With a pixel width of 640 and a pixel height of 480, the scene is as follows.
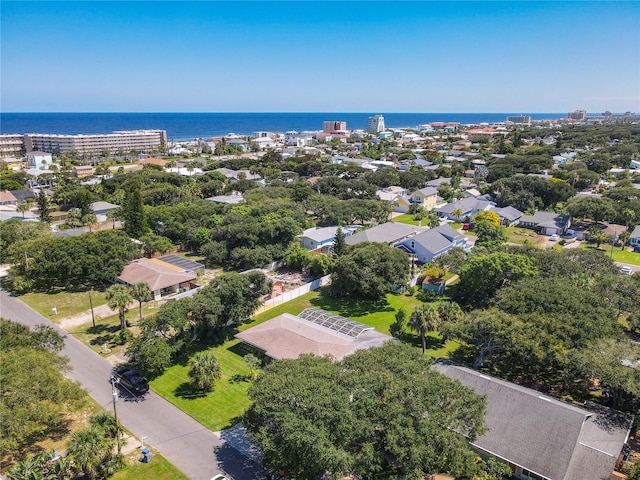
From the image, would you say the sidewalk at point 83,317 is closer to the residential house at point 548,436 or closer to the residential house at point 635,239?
the residential house at point 548,436

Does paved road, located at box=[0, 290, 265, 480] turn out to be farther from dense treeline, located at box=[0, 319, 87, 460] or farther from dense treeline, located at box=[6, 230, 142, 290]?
dense treeline, located at box=[6, 230, 142, 290]

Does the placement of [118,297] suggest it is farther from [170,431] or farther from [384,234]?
[384,234]

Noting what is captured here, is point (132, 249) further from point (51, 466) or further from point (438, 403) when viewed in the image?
point (438, 403)

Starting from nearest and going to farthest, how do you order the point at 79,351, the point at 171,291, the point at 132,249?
the point at 79,351 → the point at 171,291 → the point at 132,249

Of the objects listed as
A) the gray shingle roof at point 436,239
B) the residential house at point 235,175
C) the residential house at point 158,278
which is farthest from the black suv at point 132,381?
the residential house at point 235,175

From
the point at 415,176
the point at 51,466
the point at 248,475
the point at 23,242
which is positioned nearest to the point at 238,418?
the point at 248,475
